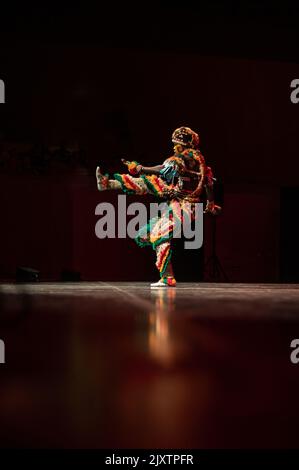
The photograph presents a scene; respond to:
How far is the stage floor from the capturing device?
0.83m

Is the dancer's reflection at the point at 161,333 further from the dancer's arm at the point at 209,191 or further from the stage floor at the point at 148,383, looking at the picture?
the dancer's arm at the point at 209,191

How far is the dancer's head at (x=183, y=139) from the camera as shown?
393 centimetres

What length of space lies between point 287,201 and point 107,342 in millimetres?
5294

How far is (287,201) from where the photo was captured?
20.9 ft

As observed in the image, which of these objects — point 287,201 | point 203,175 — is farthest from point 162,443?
point 287,201

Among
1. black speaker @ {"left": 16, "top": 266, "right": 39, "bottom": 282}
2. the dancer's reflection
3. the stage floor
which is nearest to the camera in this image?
the stage floor

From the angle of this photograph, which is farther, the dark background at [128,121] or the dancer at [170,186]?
the dark background at [128,121]

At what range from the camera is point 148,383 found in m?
1.06

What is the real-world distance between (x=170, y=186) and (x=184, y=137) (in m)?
0.40

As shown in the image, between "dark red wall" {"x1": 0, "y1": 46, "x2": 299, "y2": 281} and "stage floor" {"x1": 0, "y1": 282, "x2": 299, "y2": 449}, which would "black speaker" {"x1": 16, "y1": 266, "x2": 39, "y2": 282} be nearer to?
→ "dark red wall" {"x1": 0, "y1": 46, "x2": 299, "y2": 281}

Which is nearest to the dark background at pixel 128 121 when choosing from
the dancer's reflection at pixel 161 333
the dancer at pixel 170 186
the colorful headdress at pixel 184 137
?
the colorful headdress at pixel 184 137

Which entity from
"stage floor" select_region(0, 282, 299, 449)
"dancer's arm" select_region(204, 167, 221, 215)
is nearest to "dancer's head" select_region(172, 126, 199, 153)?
"dancer's arm" select_region(204, 167, 221, 215)

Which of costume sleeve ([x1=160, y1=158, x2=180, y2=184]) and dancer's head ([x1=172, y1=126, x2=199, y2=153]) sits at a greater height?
dancer's head ([x1=172, y1=126, x2=199, y2=153])

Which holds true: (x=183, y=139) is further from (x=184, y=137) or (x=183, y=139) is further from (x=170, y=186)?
(x=170, y=186)
